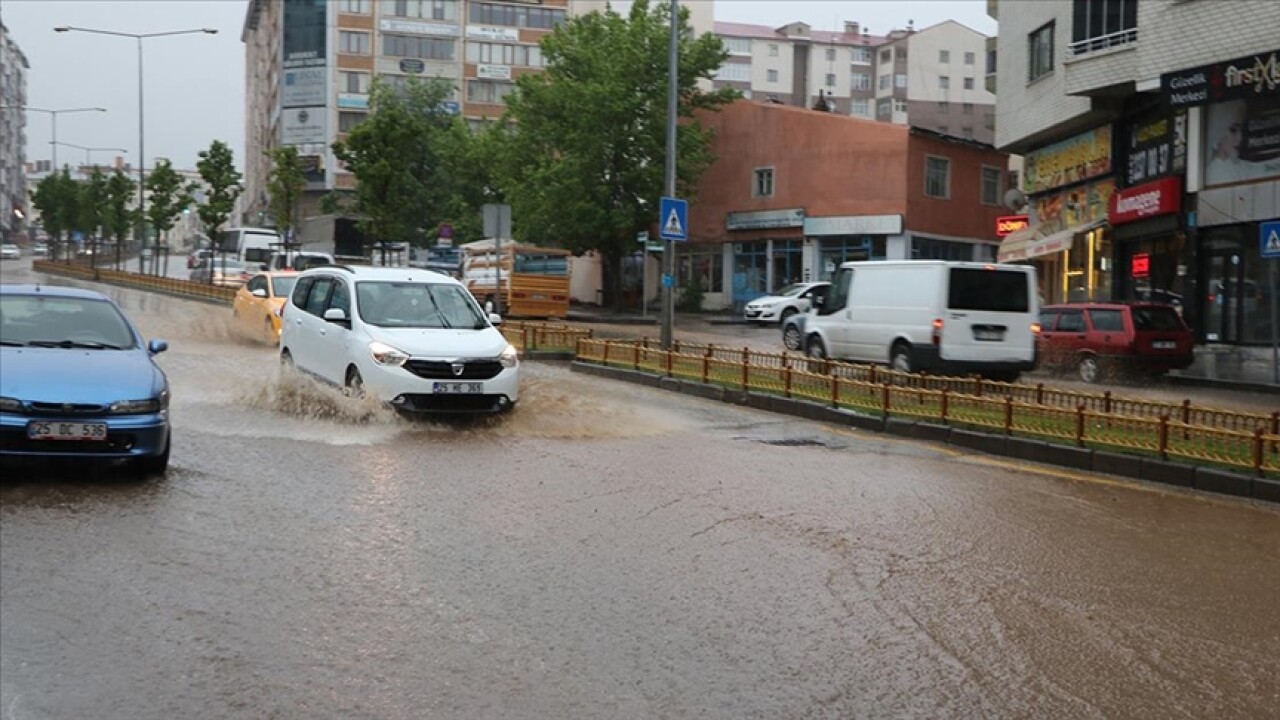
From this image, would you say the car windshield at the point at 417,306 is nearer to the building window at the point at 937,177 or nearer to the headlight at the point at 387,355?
the headlight at the point at 387,355

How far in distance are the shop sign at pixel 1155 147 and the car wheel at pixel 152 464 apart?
79.2 ft

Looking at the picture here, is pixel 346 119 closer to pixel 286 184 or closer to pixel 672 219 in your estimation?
pixel 286 184

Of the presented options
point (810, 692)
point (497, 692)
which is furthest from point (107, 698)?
point (810, 692)

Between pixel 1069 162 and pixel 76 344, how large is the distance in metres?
29.7

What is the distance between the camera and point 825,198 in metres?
48.5

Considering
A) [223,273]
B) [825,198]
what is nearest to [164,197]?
[223,273]

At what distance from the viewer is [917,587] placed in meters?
7.04

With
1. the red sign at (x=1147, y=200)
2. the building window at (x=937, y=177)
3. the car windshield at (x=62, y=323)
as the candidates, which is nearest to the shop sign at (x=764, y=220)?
the building window at (x=937, y=177)

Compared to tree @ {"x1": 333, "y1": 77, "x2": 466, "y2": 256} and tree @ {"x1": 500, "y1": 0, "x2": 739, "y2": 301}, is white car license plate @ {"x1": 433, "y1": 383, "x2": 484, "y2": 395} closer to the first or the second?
tree @ {"x1": 333, "y1": 77, "x2": 466, "y2": 256}

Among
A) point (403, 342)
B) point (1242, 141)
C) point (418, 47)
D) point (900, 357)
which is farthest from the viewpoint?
point (418, 47)

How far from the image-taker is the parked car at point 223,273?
5088cm

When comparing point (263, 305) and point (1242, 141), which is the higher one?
point (1242, 141)

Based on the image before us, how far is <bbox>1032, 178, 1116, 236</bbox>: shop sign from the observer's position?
106 feet

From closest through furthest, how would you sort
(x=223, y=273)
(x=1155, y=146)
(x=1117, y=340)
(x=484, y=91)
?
(x=1117, y=340)
(x=1155, y=146)
(x=223, y=273)
(x=484, y=91)
